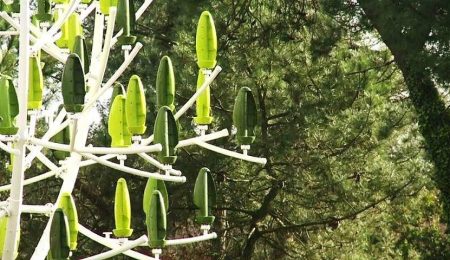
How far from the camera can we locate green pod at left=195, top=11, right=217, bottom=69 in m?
1.88

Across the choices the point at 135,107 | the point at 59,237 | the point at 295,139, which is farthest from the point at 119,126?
the point at 295,139

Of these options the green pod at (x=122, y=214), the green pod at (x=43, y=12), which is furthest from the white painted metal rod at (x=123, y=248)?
the green pod at (x=43, y=12)

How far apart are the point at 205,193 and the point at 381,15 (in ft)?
12.0

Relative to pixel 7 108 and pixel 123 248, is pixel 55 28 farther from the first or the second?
pixel 123 248

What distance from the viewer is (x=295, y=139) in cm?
693

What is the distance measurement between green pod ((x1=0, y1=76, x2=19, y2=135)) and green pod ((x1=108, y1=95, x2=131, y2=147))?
0.22 m

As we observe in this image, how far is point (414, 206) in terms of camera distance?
8.05 meters

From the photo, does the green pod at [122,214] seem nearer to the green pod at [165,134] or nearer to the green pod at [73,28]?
the green pod at [165,134]

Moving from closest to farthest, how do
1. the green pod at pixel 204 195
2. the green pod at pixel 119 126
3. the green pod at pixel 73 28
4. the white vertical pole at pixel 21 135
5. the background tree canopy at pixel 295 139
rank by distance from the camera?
the white vertical pole at pixel 21 135 < the green pod at pixel 119 126 < the green pod at pixel 204 195 < the green pod at pixel 73 28 < the background tree canopy at pixel 295 139

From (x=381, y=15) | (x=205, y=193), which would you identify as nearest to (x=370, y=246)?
(x=381, y=15)

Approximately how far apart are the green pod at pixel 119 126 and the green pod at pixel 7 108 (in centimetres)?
22

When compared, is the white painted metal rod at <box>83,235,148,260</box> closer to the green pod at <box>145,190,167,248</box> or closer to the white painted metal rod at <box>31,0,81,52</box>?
the green pod at <box>145,190,167,248</box>

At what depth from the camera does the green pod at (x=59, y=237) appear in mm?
1634

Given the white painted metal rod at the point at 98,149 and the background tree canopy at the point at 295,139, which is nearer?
the white painted metal rod at the point at 98,149
